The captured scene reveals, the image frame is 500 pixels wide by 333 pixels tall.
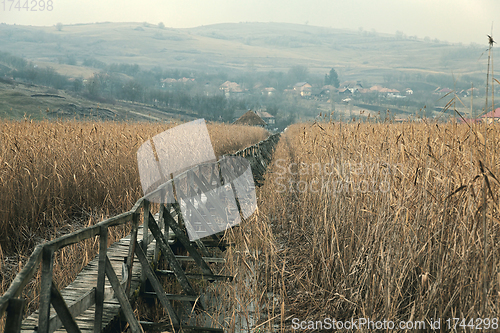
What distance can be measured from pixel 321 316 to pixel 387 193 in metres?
1.09

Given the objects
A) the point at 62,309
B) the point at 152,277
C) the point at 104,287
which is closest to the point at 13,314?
the point at 62,309

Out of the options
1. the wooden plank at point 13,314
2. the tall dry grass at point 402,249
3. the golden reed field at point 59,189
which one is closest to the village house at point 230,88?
the golden reed field at point 59,189

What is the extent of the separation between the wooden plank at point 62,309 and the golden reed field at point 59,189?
5.72 ft

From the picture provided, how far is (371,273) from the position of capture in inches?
110

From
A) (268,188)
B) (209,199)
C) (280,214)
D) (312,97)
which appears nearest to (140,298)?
(209,199)

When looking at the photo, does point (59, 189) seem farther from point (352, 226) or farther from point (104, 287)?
point (352, 226)

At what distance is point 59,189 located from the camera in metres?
4.83

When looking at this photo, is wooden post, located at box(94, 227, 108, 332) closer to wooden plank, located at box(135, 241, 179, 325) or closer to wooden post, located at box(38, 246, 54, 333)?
wooden post, located at box(38, 246, 54, 333)

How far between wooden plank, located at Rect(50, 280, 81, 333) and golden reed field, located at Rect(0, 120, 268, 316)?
68.6 inches

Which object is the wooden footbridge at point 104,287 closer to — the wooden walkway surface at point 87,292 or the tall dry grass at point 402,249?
the wooden walkway surface at point 87,292

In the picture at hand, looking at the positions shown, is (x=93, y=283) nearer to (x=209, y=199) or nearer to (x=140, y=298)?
(x=140, y=298)

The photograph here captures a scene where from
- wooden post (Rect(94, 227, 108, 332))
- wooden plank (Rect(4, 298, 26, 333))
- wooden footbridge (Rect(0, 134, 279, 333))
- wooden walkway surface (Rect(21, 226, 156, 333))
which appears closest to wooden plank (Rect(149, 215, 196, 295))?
wooden footbridge (Rect(0, 134, 279, 333))

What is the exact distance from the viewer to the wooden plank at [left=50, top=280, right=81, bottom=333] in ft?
4.29

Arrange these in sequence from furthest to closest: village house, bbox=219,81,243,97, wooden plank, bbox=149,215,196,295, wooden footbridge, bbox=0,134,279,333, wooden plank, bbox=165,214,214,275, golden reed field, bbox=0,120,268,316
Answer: village house, bbox=219,81,243,97
golden reed field, bbox=0,120,268,316
wooden plank, bbox=165,214,214,275
wooden plank, bbox=149,215,196,295
wooden footbridge, bbox=0,134,279,333
